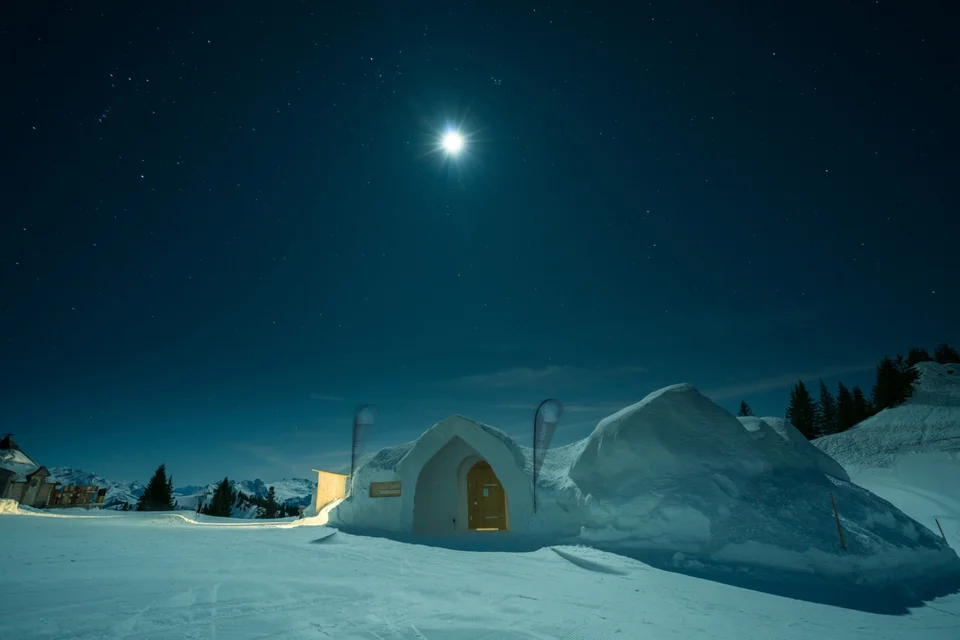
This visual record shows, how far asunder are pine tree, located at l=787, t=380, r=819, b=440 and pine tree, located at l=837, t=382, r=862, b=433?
263 cm

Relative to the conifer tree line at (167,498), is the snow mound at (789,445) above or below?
above

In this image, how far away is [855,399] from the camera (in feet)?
150

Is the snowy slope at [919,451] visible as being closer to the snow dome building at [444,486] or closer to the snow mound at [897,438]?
the snow mound at [897,438]

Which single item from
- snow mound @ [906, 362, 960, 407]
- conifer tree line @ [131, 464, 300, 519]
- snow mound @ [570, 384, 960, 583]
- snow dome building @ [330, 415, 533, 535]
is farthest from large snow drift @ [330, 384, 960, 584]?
snow mound @ [906, 362, 960, 407]

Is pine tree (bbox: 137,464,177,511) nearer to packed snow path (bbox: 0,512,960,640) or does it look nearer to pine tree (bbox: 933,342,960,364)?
packed snow path (bbox: 0,512,960,640)

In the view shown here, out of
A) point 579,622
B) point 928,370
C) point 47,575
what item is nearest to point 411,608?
point 579,622

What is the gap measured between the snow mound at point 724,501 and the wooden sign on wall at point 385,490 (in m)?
6.37

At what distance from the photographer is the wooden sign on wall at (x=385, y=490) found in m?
14.6

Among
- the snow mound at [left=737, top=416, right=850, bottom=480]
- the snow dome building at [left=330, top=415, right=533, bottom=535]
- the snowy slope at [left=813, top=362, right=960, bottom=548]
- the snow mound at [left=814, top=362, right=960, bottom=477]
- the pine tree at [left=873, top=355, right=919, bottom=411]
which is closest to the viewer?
the snow mound at [left=737, top=416, right=850, bottom=480]

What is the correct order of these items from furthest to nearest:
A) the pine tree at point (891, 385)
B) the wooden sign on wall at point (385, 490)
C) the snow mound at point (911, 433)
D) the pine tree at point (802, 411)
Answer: the pine tree at point (802, 411)
the pine tree at point (891, 385)
the snow mound at point (911, 433)
the wooden sign on wall at point (385, 490)

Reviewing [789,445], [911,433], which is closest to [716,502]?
[789,445]

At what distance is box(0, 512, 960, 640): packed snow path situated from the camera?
392 cm

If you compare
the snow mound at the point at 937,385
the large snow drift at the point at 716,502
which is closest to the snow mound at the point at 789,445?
the large snow drift at the point at 716,502

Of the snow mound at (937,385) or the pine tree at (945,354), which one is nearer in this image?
the snow mound at (937,385)
